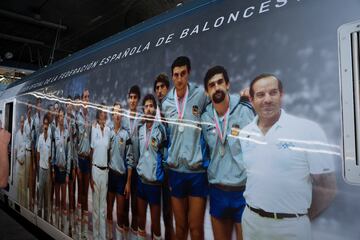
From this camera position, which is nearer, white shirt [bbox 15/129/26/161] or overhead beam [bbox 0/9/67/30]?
white shirt [bbox 15/129/26/161]

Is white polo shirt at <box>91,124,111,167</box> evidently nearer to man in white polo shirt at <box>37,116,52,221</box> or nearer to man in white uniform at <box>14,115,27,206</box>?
man in white polo shirt at <box>37,116,52,221</box>

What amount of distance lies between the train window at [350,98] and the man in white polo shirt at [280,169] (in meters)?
0.08

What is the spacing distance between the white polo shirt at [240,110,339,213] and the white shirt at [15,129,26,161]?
4678mm

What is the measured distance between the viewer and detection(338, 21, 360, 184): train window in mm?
1407

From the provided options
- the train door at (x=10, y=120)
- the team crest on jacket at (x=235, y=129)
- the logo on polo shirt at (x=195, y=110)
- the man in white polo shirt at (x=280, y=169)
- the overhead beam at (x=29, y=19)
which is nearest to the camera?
the man in white polo shirt at (x=280, y=169)

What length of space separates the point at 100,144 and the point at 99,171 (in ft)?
0.85

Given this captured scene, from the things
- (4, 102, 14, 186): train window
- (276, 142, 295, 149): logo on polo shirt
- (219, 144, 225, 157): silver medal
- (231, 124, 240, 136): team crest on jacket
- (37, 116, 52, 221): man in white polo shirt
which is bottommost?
(37, 116, 52, 221): man in white polo shirt

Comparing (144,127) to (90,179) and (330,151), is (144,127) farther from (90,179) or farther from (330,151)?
(330,151)

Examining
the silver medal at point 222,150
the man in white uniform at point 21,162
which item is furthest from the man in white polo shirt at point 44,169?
the silver medal at point 222,150

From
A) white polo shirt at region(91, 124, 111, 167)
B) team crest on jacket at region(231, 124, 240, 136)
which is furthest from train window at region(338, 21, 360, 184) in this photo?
white polo shirt at region(91, 124, 111, 167)

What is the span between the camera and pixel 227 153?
1.95m

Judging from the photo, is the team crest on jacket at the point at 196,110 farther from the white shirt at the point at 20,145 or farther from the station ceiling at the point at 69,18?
the station ceiling at the point at 69,18

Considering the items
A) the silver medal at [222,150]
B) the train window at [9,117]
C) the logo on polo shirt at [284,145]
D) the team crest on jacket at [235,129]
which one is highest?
the train window at [9,117]

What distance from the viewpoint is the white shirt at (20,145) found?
5.52m
